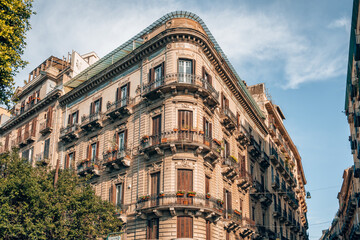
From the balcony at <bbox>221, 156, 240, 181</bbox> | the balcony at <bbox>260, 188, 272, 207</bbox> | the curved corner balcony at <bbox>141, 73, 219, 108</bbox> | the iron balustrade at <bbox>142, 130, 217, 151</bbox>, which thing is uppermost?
the curved corner balcony at <bbox>141, 73, 219, 108</bbox>

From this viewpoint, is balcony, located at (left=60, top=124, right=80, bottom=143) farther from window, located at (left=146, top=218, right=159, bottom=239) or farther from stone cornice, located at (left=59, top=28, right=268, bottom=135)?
window, located at (left=146, top=218, right=159, bottom=239)

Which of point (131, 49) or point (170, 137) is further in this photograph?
point (131, 49)

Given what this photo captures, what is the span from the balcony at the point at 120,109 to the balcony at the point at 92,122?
1.05m

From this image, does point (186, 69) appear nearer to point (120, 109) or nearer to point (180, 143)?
point (180, 143)

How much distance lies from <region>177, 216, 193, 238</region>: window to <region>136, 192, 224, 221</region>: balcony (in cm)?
43

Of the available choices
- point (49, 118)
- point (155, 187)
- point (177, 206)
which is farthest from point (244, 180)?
point (49, 118)

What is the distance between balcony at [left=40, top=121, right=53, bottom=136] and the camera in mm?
45878

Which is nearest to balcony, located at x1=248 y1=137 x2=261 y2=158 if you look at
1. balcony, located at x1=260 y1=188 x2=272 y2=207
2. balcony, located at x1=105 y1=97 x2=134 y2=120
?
balcony, located at x1=260 y1=188 x2=272 y2=207

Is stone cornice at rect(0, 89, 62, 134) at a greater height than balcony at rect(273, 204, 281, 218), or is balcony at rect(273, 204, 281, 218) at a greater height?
stone cornice at rect(0, 89, 62, 134)

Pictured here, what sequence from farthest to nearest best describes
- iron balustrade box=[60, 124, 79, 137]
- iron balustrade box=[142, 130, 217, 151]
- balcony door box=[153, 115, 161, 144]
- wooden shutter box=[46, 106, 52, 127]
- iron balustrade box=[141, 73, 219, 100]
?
wooden shutter box=[46, 106, 52, 127], iron balustrade box=[60, 124, 79, 137], iron balustrade box=[141, 73, 219, 100], balcony door box=[153, 115, 161, 144], iron balustrade box=[142, 130, 217, 151]

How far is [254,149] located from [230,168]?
9.60 m

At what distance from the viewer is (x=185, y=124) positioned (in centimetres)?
3294

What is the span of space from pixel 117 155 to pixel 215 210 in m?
10.1

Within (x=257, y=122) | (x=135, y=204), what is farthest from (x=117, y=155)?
(x=257, y=122)
